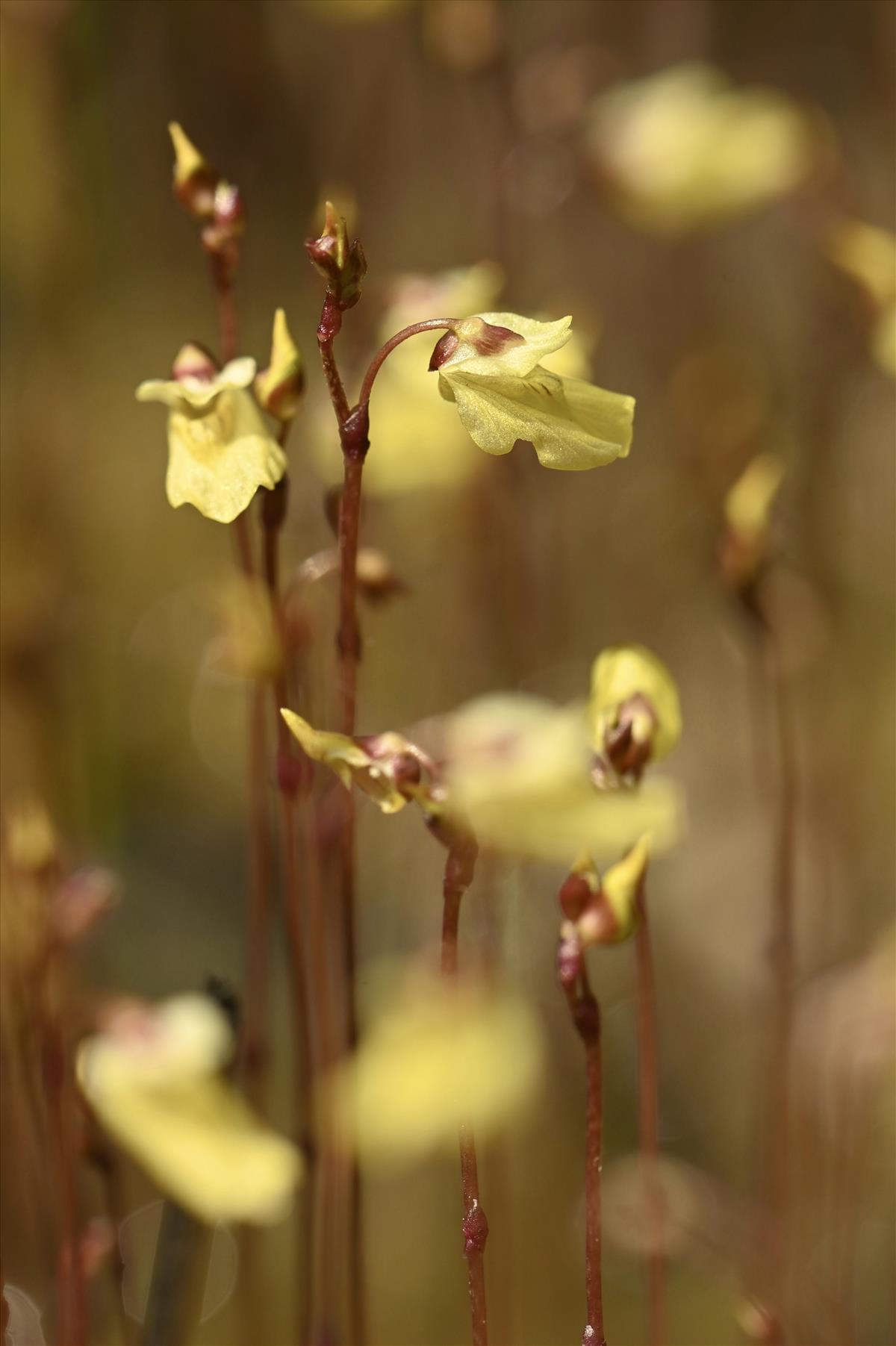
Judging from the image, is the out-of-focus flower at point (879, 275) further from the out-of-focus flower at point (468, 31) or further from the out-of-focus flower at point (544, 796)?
the out-of-focus flower at point (468, 31)

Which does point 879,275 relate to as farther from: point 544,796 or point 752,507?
point 544,796

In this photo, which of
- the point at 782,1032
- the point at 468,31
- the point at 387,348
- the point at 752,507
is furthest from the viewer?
the point at 468,31

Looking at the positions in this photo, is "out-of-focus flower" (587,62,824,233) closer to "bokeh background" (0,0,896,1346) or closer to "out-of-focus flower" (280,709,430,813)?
"bokeh background" (0,0,896,1346)

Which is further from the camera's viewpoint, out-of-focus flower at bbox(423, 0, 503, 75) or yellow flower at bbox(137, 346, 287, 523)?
out-of-focus flower at bbox(423, 0, 503, 75)

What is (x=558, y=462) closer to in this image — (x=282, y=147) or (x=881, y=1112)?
(x=881, y=1112)

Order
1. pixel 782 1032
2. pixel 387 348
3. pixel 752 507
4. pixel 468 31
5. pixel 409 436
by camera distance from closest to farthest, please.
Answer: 1. pixel 387 348
2. pixel 752 507
3. pixel 782 1032
4. pixel 409 436
5. pixel 468 31

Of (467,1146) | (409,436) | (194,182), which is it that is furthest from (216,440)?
(409,436)

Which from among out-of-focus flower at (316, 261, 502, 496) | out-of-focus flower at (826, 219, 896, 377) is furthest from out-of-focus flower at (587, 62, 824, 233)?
out-of-focus flower at (826, 219, 896, 377)
